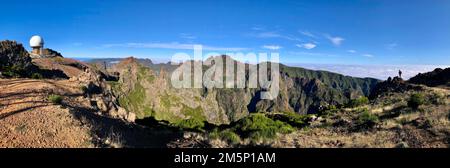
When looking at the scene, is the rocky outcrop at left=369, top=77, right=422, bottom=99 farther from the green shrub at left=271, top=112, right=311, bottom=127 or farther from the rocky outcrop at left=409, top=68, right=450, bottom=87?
the green shrub at left=271, top=112, right=311, bottom=127

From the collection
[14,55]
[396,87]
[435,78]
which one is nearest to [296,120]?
[396,87]

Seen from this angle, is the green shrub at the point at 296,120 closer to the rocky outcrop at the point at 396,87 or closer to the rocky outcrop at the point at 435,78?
the rocky outcrop at the point at 396,87

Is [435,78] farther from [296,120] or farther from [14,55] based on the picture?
[14,55]

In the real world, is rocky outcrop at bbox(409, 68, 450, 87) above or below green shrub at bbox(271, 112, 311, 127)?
above

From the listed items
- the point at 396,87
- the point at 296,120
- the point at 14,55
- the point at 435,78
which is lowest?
the point at 296,120

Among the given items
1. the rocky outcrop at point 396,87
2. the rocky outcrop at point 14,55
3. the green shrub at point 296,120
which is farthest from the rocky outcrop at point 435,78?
the rocky outcrop at point 14,55

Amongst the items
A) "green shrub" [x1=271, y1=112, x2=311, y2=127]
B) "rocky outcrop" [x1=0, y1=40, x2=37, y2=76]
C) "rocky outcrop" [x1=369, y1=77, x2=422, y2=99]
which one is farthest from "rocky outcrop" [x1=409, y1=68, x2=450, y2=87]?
"rocky outcrop" [x1=0, y1=40, x2=37, y2=76]

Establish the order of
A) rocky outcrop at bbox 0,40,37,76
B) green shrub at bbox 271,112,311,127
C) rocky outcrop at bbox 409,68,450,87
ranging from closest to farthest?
green shrub at bbox 271,112,311,127, rocky outcrop at bbox 409,68,450,87, rocky outcrop at bbox 0,40,37,76

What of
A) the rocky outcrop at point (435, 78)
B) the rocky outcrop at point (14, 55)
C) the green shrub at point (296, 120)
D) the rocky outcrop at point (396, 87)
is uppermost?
the rocky outcrop at point (14, 55)

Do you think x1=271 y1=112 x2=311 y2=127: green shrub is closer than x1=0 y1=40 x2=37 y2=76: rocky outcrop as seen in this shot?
Yes

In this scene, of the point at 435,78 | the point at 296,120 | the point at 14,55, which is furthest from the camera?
the point at 14,55

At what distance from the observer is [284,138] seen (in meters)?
18.8
